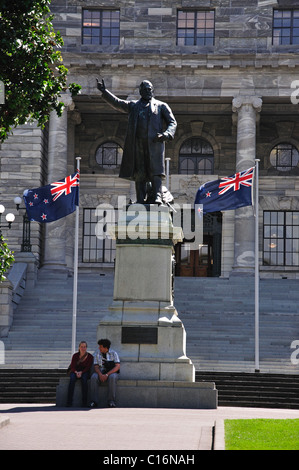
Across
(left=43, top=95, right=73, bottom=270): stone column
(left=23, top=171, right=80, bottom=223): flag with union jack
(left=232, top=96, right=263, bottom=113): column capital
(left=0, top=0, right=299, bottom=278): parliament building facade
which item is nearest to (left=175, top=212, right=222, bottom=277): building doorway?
(left=0, top=0, right=299, bottom=278): parliament building facade

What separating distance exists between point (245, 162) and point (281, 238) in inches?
224

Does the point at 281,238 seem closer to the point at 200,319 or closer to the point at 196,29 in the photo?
the point at 196,29

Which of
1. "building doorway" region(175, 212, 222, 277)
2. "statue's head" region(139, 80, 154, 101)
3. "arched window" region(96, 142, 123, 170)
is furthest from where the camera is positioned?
"arched window" region(96, 142, 123, 170)

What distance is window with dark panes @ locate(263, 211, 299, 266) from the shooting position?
154 feet

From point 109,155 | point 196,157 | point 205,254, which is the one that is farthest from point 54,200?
point 196,157

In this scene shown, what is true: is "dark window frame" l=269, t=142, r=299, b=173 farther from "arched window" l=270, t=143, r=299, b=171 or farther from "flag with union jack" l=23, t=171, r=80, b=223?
"flag with union jack" l=23, t=171, r=80, b=223

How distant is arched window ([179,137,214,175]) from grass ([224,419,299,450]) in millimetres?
35714

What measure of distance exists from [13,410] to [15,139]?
28.9 meters

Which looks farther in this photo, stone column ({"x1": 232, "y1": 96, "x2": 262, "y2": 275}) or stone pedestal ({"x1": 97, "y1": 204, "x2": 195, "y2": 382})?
stone column ({"x1": 232, "y1": 96, "x2": 262, "y2": 275})

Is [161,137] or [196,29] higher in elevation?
[196,29]

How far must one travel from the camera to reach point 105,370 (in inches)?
667

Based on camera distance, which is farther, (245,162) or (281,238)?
(281,238)

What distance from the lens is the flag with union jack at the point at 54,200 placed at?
30.3 m
